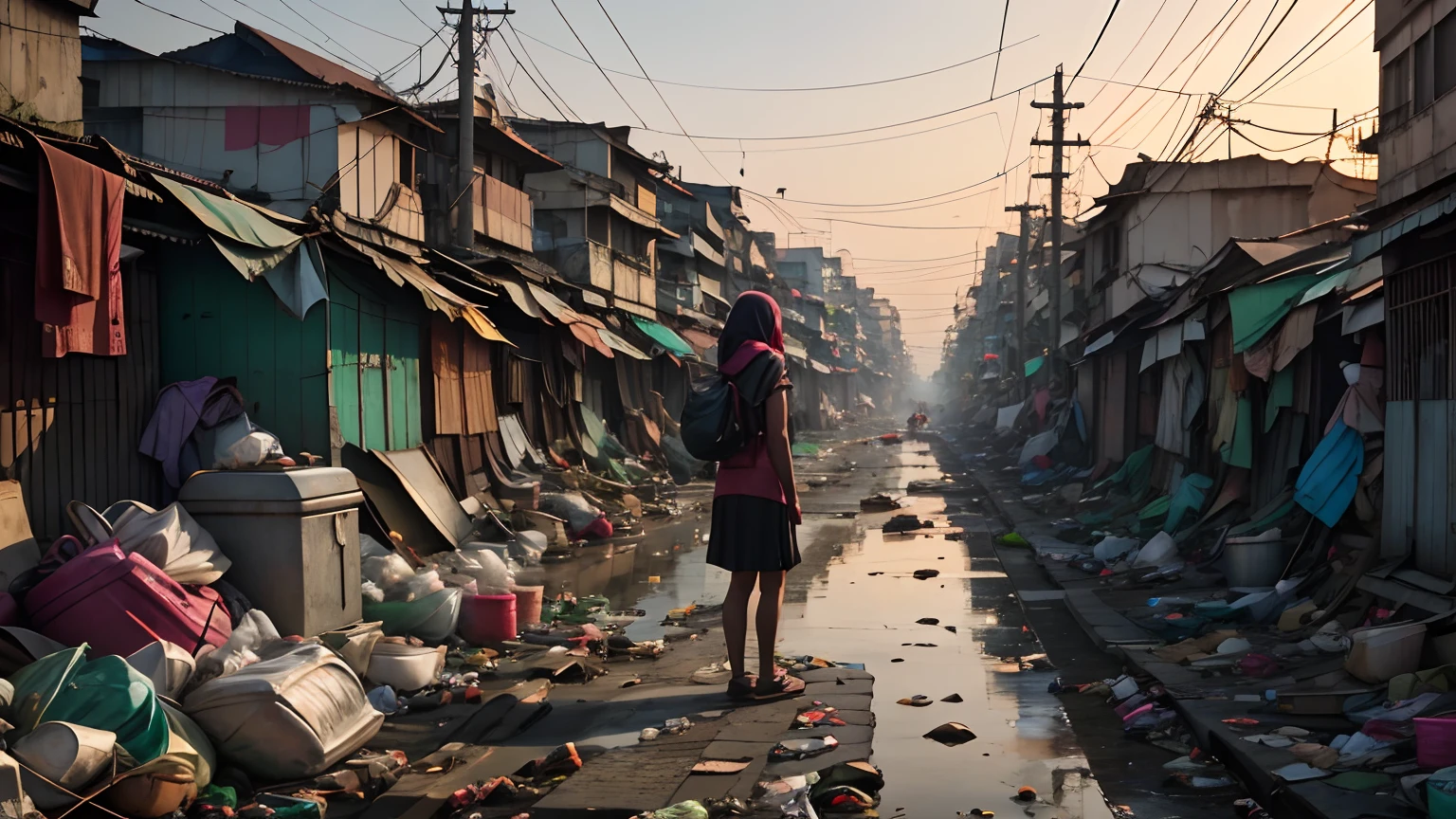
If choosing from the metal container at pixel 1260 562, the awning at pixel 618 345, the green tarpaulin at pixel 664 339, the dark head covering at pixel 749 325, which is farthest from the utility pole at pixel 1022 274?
the dark head covering at pixel 749 325

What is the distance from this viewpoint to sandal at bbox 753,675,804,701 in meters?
7.07

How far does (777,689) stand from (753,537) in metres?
0.97

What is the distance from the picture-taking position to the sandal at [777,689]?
707 cm

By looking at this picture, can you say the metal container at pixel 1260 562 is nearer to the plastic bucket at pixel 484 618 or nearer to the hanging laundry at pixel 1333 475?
the hanging laundry at pixel 1333 475

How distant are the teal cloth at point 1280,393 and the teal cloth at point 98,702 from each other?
1134 cm

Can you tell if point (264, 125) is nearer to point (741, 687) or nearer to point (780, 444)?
point (780, 444)

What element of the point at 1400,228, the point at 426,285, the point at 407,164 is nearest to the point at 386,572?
the point at 426,285

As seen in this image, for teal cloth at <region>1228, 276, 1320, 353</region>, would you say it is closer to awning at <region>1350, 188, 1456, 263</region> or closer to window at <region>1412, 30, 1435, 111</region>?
awning at <region>1350, 188, 1456, 263</region>

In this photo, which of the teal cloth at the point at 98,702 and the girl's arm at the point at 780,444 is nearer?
the teal cloth at the point at 98,702

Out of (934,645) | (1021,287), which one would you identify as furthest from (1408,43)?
(1021,287)

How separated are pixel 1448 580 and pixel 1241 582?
121 inches

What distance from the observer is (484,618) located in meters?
9.44

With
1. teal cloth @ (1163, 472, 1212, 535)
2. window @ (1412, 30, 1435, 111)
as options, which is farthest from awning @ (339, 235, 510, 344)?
window @ (1412, 30, 1435, 111)

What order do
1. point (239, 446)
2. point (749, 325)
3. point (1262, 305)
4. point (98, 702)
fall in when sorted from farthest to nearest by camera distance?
point (1262, 305) < point (239, 446) < point (749, 325) < point (98, 702)
